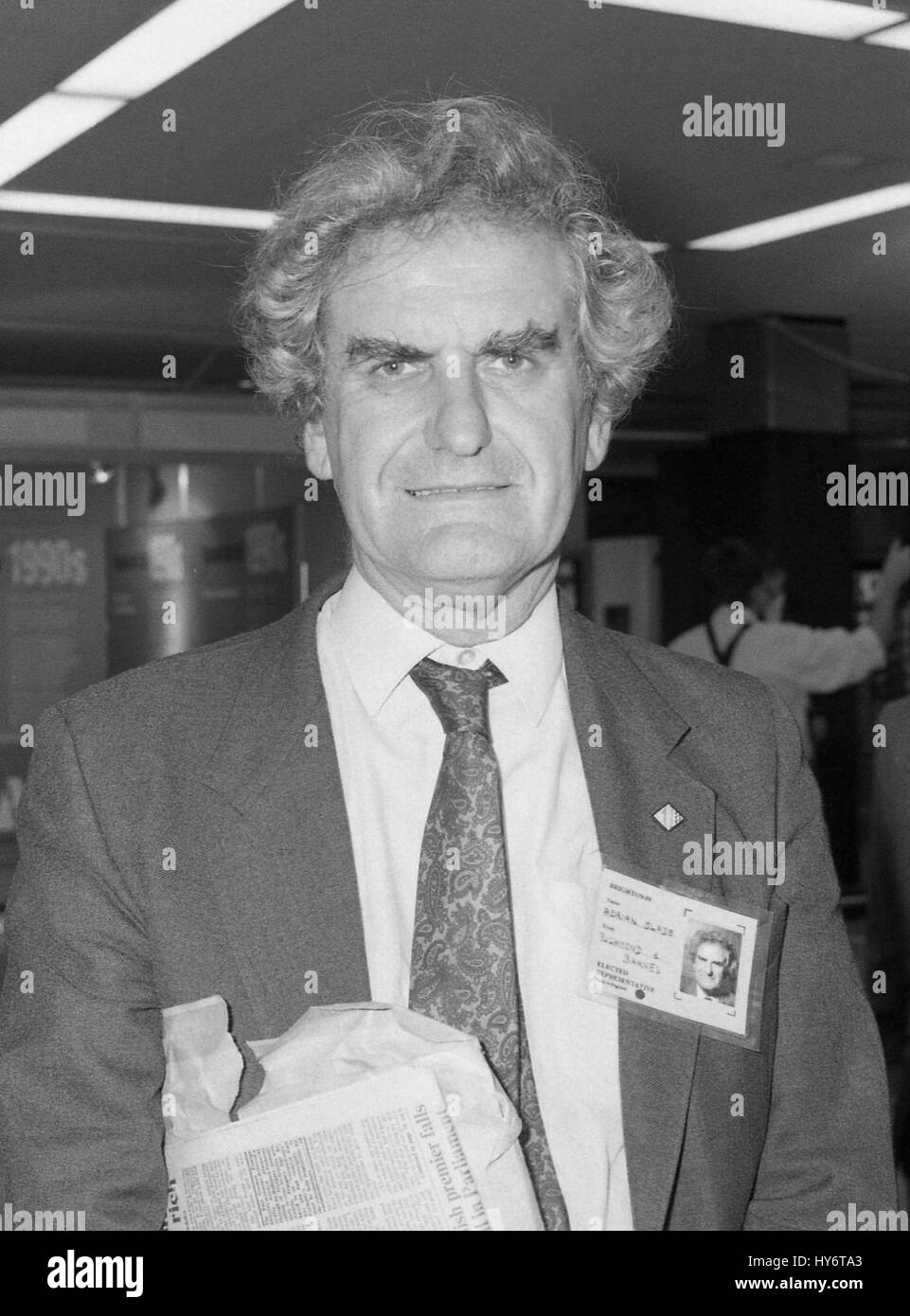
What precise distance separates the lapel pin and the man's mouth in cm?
32

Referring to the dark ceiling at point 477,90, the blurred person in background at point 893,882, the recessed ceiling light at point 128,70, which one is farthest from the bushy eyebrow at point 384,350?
the recessed ceiling light at point 128,70

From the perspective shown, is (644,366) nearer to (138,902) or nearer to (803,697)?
(138,902)

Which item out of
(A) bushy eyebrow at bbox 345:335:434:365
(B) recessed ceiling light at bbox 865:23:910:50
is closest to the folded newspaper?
(A) bushy eyebrow at bbox 345:335:434:365

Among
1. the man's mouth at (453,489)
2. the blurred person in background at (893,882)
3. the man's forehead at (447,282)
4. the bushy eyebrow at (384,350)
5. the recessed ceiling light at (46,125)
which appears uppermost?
the recessed ceiling light at (46,125)

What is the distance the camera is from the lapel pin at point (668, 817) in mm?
1307

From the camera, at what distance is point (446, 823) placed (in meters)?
1.23

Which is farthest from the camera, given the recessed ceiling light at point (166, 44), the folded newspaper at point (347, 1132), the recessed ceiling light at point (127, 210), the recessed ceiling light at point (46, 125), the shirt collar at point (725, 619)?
the shirt collar at point (725, 619)

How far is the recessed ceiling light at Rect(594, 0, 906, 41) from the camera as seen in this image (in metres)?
3.19

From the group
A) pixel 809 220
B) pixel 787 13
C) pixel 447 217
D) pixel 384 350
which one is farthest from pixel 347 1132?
pixel 809 220

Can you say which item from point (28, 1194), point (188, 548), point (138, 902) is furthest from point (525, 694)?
point (188, 548)

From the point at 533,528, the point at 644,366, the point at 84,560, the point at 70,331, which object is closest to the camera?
the point at 533,528

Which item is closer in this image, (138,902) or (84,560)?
(138,902)

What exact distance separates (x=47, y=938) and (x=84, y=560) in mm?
5299

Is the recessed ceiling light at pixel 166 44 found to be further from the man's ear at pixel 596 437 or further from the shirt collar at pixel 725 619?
the shirt collar at pixel 725 619
